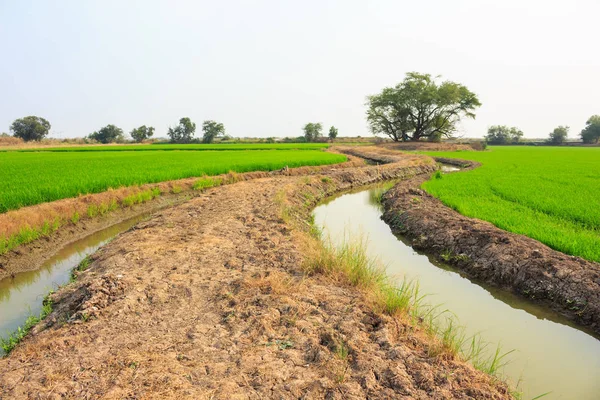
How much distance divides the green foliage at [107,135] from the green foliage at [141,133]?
276 centimetres

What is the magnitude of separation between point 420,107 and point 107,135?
59404mm

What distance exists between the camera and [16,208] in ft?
28.1

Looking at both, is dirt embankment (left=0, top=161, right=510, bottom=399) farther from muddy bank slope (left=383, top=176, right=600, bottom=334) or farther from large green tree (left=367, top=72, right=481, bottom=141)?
large green tree (left=367, top=72, right=481, bottom=141)

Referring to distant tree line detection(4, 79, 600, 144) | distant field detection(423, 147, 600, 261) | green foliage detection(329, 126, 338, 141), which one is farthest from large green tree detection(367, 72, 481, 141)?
distant field detection(423, 147, 600, 261)

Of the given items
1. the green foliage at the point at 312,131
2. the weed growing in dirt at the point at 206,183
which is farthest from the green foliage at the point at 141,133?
the weed growing in dirt at the point at 206,183

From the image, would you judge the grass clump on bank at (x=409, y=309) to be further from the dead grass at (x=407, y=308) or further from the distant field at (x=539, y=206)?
the distant field at (x=539, y=206)

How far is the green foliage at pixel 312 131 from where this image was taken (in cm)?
7194

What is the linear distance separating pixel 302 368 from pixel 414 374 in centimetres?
98

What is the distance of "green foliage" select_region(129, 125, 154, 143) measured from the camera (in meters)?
70.7

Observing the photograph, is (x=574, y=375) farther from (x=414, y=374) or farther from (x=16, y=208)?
(x=16, y=208)

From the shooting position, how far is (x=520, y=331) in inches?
174

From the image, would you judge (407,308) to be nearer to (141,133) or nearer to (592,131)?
(141,133)

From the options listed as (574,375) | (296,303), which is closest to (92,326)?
(296,303)

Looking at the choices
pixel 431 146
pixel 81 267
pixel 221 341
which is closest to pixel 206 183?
pixel 81 267
